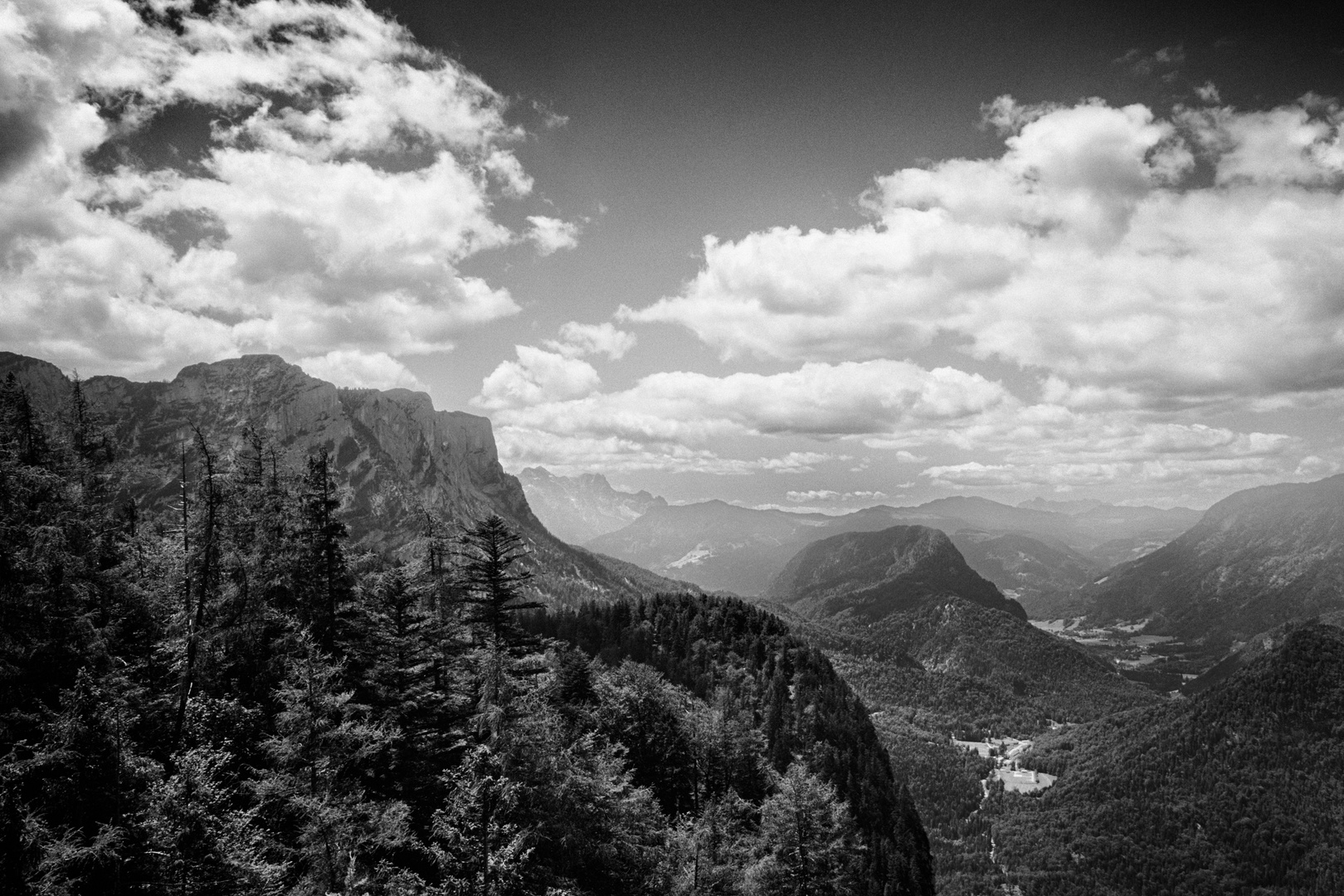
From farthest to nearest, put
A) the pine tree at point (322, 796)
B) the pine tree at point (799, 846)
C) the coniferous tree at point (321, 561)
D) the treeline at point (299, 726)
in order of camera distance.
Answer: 1. the coniferous tree at point (321, 561)
2. the pine tree at point (799, 846)
3. the pine tree at point (322, 796)
4. the treeline at point (299, 726)

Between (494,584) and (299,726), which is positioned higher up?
(494,584)

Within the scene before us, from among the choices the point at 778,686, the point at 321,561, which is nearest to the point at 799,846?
the point at 321,561

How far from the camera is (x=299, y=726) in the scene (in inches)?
957

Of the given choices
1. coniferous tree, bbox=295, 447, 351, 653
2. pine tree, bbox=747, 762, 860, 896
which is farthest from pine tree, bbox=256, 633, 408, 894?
pine tree, bbox=747, 762, 860, 896

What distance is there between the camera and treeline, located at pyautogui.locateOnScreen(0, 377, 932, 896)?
20078 millimetres

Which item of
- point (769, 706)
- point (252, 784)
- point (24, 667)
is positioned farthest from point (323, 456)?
point (769, 706)

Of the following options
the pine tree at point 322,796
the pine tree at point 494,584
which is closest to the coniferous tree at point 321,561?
the pine tree at point 494,584

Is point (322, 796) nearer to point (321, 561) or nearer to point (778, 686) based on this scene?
point (321, 561)

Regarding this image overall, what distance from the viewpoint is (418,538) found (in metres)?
53.1

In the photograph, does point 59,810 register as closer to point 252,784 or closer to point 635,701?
point 252,784

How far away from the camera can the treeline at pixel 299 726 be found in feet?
65.9

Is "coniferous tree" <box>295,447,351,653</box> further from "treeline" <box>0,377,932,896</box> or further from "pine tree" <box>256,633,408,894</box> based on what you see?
"pine tree" <box>256,633,408,894</box>

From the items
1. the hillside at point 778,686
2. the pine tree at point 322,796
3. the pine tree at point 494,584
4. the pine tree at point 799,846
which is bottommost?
the hillside at point 778,686

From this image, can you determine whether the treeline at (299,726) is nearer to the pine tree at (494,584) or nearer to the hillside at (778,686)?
the pine tree at (494,584)
